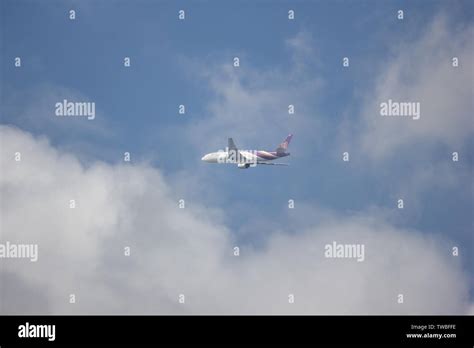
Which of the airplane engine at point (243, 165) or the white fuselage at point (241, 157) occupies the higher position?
the white fuselage at point (241, 157)

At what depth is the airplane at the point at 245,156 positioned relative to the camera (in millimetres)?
166250

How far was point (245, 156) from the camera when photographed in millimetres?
167750

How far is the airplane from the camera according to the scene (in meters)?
166

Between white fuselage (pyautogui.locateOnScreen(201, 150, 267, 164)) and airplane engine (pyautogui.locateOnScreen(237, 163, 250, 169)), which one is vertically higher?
white fuselage (pyautogui.locateOnScreen(201, 150, 267, 164))
